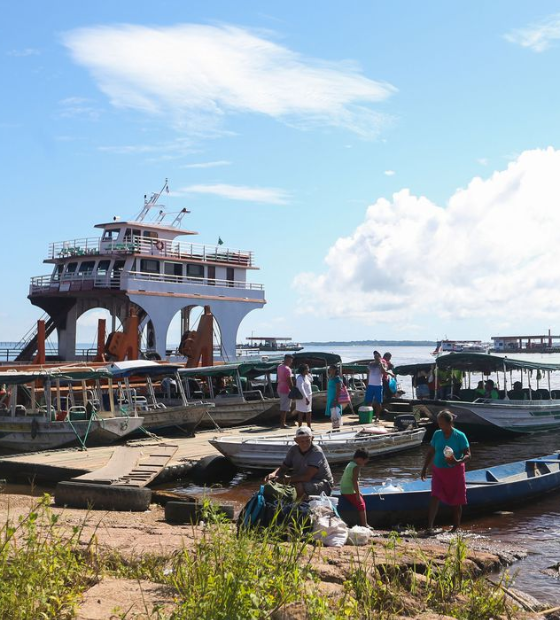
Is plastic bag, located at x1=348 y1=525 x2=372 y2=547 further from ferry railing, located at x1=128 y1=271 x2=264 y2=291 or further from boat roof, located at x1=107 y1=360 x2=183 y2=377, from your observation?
ferry railing, located at x1=128 y1=271 x2=264 y2=291

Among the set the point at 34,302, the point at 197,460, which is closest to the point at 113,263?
the point at 34,302

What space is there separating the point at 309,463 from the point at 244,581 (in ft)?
13.2

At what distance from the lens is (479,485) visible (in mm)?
13500

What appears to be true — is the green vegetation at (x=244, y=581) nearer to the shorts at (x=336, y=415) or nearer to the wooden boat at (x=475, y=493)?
the wooden boat at (x=475, y=493)

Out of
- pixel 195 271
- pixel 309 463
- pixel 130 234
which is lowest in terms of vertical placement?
pixel 309 463

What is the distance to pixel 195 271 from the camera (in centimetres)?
3397

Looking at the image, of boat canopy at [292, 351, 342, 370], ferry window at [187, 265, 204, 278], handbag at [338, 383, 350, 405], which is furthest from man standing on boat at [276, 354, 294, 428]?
ferry window at [187, 265, 204, 278]

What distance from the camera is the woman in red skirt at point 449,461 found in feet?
34.3

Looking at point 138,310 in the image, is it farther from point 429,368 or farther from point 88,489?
point 88,489

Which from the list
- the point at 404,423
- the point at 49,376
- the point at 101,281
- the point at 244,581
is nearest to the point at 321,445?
the point at 404,423

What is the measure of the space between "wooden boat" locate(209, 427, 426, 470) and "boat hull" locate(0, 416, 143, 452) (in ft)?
9.17

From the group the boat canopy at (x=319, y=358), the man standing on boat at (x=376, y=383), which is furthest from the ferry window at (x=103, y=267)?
the man standing on boat at (x=376, y=383)

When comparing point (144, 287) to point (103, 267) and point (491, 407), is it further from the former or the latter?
point (491, 407)

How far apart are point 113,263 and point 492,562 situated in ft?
84.0
